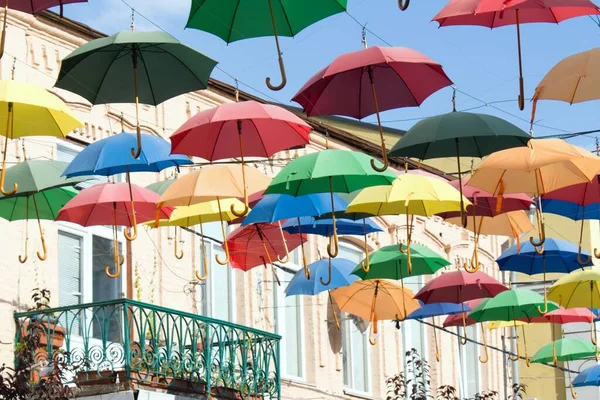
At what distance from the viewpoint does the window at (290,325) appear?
2381 centimetres

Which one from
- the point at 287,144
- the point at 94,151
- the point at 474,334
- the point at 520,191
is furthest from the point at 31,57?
the point at 474,334

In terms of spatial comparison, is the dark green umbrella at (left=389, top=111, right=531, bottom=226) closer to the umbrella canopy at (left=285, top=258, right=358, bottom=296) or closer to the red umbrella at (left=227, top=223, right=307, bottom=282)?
the red umbrella at (left=227, top=223, right=307, bottom=282)

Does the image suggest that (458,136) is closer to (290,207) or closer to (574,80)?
(574,80)

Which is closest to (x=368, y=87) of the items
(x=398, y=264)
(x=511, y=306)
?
(x=398, y=264)

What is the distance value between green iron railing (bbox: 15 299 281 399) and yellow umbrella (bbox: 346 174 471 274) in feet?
9.01

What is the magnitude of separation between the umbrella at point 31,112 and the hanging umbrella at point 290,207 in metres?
3.10

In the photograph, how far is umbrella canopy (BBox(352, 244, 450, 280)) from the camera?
20.5 meters

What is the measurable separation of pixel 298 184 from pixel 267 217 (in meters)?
1.41

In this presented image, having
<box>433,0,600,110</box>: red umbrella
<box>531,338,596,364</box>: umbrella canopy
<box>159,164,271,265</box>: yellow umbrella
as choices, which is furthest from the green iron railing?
<box>531,338,596,364</box>: umbrella canopy

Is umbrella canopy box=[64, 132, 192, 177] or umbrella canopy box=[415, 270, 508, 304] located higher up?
umbrella canopy box=[64, 132, 192, 177]

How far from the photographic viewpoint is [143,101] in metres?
15.6

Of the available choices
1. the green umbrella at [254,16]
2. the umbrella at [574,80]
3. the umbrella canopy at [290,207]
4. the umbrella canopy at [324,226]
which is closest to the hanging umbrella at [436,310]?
the umbrella canopy at [324,226]

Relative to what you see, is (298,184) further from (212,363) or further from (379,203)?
(212,363)

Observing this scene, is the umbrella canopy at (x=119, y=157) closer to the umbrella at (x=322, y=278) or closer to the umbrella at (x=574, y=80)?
the umbrella at (x=322, y=278)
